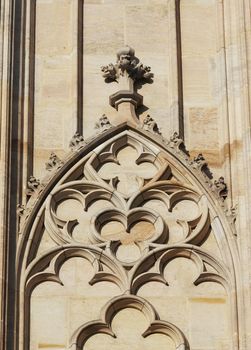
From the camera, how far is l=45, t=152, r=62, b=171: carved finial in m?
20.1

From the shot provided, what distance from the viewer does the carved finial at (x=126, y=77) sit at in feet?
A: 67.4

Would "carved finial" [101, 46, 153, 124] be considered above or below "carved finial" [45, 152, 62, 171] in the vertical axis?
above

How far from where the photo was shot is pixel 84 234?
64.9 feet

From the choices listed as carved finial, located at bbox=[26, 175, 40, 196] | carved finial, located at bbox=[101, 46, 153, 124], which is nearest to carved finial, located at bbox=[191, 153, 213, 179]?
carved finial, located at bbox=[101, 46, 153, 124]

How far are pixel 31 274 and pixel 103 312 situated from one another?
838mm

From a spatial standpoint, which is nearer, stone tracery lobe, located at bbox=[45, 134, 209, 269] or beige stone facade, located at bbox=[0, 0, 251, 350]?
beige stone facade, located at bbox=[0, 0, 251, 350]

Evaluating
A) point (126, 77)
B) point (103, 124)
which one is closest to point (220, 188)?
point (103, 124)

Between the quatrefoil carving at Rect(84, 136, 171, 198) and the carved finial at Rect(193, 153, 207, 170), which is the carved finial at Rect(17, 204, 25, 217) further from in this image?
the carved finial at Rect(193, 153, 207, 170)

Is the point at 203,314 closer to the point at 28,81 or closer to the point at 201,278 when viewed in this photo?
the point at 201,278

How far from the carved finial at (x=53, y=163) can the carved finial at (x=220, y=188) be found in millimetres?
1609

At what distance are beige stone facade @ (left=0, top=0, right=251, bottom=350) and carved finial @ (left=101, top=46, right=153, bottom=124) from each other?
1 centimetres

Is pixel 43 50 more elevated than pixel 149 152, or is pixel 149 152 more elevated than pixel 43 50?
pixel 43 50

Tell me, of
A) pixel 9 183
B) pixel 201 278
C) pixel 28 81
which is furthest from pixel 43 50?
pixel 201 278

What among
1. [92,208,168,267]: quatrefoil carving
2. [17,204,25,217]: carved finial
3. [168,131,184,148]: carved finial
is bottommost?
[92,208,168,267]: quatrefoil carving
